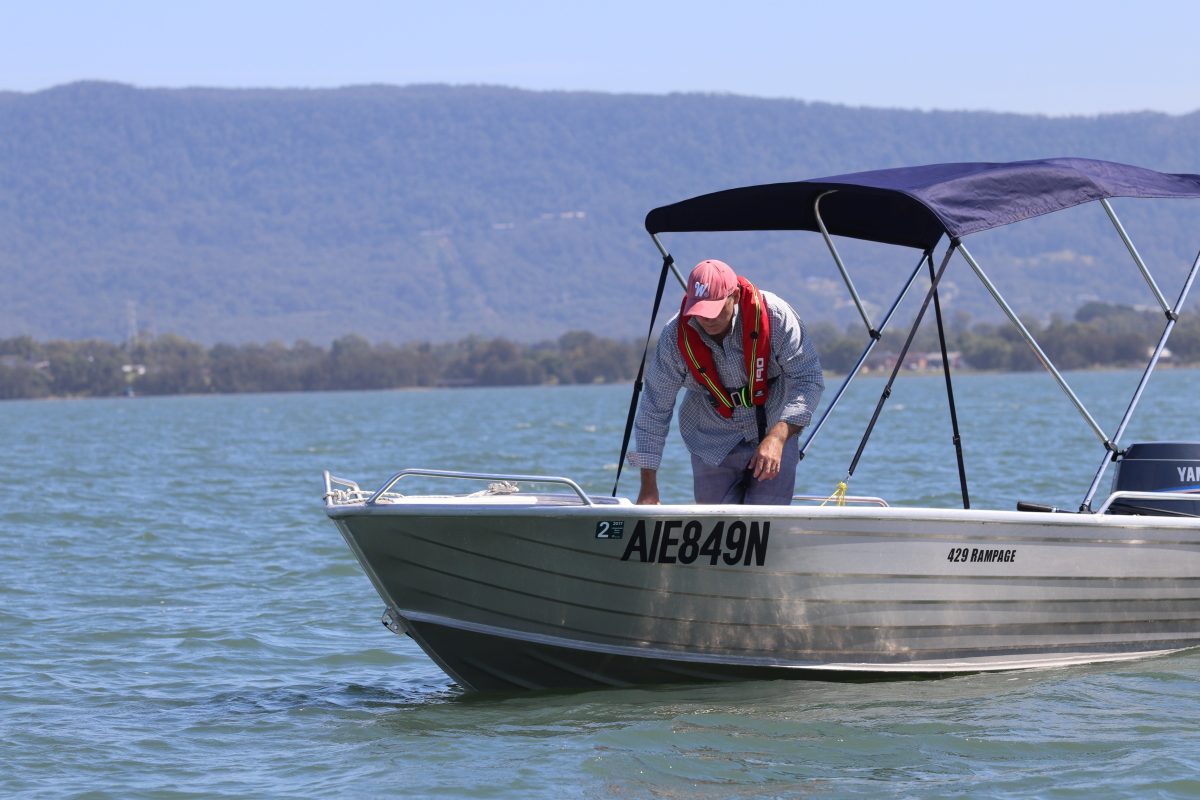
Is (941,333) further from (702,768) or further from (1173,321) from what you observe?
(702,768)

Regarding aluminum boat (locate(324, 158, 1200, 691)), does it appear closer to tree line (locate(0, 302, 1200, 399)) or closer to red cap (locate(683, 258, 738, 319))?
red cap (locate(683, 258, 738, 319))

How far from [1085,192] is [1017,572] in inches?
74.3

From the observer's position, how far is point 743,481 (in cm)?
781

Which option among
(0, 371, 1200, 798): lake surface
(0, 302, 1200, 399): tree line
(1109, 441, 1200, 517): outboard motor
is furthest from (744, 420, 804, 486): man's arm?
(0, 302, 1200, 399): tree line

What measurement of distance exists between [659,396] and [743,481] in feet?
1.95

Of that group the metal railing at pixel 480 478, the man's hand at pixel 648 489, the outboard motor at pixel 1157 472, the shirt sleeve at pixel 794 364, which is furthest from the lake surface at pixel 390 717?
the shirt sleeve at pixel 794 364

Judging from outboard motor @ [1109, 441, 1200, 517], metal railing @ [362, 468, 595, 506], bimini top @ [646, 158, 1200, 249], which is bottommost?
outboard motor @ [1109, 441, 1200, 517]

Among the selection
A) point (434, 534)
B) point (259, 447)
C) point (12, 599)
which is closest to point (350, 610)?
point (12, 599)

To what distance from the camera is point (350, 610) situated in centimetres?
1138

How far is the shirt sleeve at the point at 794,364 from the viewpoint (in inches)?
296

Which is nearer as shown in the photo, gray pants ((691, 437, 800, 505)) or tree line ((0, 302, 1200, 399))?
gray pants ((691, 437, 800, 505))

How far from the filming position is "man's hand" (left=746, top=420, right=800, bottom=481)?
7324 millimetres

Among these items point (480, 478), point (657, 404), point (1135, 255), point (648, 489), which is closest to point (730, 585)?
point (648, 489)

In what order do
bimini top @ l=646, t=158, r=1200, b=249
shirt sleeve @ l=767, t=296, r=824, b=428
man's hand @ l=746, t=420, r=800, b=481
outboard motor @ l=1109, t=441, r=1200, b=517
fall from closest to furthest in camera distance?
man's hand @ l=746, t=420, r=800, b=481 → shirt sleeve @ l=767, t=296, r=824, b=428 → bimini top @ l=646, t=158, r=1200, b=249 → outboard motor @ l=1109, t=441, r=1200, b=517
